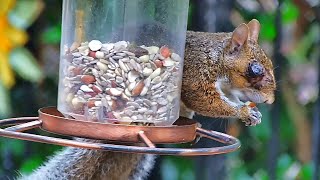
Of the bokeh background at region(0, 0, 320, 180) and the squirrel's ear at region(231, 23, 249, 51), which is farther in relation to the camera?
the bokeh background at region(0, 0, 320, 180)

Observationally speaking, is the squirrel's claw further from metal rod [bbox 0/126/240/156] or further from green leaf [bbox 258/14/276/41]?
green leaf [bbox 258/14/276/41]

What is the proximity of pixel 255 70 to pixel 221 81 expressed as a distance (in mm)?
80

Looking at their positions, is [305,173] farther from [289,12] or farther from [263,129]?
[289,12]

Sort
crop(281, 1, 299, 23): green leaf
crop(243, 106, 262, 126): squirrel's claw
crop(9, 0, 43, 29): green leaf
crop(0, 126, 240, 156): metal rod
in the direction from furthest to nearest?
crop(281, 1, 299, 23): green leaf
crop(9, 0, 43, 29): green leaf
crop(243, 106, 262, 126): squirrel's claw
crop(0, 126, 240, 156): metal rod

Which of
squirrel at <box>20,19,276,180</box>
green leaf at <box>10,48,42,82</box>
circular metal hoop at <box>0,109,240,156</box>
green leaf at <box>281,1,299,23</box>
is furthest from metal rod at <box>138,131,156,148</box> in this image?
green leaf at <box>281,1,299,23</box>

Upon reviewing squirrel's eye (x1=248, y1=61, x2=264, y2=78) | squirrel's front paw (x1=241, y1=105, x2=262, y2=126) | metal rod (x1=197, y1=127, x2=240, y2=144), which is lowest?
metal rod (x1=197, y1=127, x2=240, y2=144)

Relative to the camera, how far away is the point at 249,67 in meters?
1.31

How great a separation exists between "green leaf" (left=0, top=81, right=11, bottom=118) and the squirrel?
0.44 meters

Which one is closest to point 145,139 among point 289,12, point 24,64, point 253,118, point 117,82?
point 117,82

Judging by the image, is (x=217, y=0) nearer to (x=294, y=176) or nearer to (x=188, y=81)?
(x=188, y=81)

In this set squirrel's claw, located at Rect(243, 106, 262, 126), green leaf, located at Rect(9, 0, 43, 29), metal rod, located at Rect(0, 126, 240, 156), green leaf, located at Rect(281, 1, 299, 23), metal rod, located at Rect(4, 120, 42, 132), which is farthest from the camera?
green leaf, located at Rect(281, 1, 299, 23)

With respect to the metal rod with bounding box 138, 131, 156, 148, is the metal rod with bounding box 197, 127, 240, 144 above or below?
below

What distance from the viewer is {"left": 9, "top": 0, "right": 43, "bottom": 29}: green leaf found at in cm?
172

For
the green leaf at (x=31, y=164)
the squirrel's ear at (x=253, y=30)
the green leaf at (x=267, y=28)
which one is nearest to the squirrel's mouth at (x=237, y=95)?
the squirrel's ear at (x=253, y=30)
